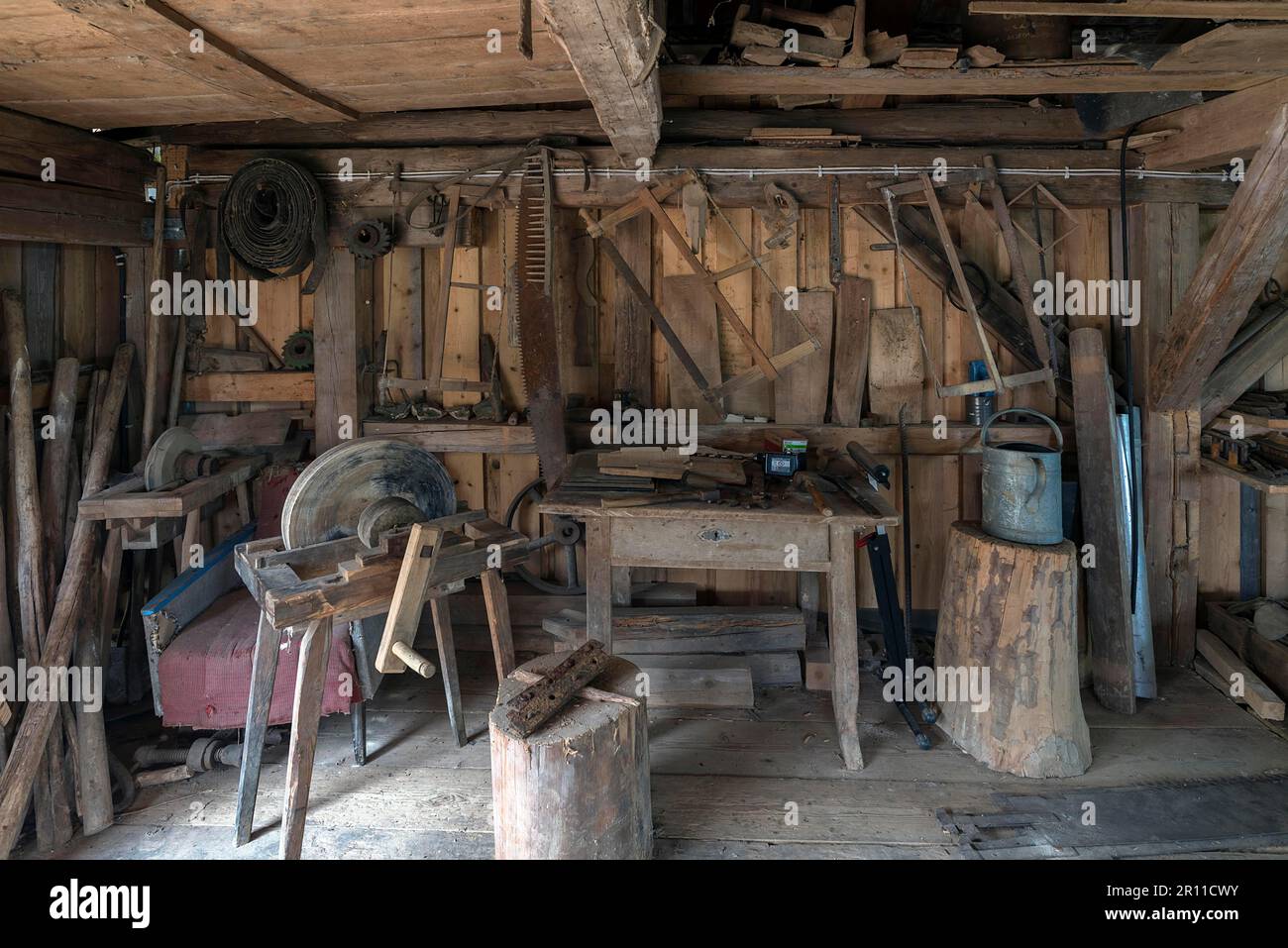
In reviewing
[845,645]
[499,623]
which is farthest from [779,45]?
[499,623]

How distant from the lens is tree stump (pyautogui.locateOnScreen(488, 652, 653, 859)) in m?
2.27

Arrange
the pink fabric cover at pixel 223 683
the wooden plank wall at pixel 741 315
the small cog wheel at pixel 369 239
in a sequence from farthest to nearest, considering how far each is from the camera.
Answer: the wooden plank wall at pixel 741 315 → the small cog wheel at pixel 369 239 → the pink fabric cover at pixel 223 683

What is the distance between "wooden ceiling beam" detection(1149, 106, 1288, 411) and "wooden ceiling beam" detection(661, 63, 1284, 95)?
36 cm

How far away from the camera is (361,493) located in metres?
2.72

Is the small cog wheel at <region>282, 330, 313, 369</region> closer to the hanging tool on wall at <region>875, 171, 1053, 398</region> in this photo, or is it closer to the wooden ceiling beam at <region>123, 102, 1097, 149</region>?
the wooden ceiling beam at <region>123, 102, 1097, 149</region>

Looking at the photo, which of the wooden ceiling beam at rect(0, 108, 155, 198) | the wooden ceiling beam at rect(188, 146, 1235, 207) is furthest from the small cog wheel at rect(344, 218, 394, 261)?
the wooden ceiling beam at rect(0, 108, 155, 198)

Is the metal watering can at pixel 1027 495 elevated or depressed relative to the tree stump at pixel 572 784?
elevated

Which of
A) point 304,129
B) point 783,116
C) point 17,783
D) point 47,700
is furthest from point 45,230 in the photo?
point 783,116

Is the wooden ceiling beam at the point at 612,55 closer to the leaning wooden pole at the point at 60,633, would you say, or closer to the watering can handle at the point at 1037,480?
the watering can handle at the point at 1037,480

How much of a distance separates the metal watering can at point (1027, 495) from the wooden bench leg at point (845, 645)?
685 millimetres

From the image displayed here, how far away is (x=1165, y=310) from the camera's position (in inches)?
152

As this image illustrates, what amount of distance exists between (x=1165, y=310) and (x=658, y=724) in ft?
10.3

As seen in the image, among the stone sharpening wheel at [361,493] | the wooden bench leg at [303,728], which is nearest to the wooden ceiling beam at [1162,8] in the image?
the stone sharpening wheel at [361,493]

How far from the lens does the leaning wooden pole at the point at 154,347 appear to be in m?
3.74
